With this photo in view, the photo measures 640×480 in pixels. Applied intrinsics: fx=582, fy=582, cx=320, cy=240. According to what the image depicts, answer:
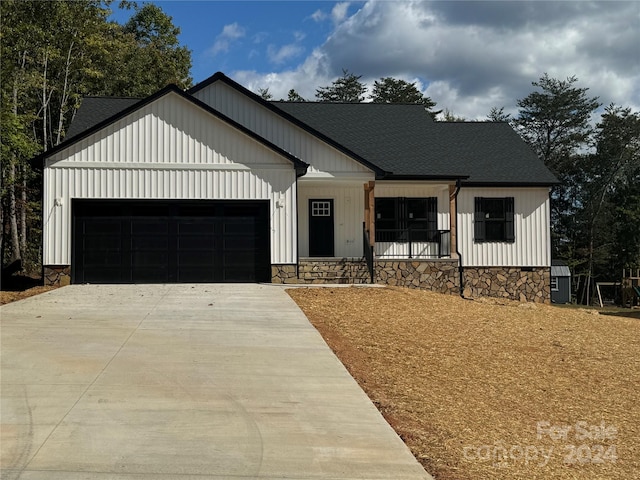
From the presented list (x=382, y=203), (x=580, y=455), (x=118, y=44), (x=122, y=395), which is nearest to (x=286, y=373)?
(x=122, y=395)

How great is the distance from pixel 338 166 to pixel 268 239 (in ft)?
10.9

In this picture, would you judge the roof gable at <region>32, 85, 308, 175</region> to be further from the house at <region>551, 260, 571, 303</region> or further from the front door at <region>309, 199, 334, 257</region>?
the house at <region>551, 260, 571, 303</region>

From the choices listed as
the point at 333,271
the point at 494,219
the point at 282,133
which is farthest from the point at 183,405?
the point at 494,219

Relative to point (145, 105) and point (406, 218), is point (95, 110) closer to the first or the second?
point (145, 105)

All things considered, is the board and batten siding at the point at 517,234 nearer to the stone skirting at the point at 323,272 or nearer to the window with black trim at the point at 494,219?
the window with black trim at the point at 494,219

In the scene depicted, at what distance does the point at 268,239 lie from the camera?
1662 cm

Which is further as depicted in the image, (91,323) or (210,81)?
(210,81)

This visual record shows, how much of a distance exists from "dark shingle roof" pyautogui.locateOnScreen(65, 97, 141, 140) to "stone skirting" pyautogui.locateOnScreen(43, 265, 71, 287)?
5.33 metres

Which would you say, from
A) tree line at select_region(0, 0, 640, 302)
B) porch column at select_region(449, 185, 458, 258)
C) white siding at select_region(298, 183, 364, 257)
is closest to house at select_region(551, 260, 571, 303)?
tree line at select_region(0, 0, 640, 302)

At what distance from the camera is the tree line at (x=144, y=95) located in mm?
23906

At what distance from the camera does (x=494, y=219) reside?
802 inches

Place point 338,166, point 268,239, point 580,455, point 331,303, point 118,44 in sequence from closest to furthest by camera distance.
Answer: point 580,455
point 331,303
point 268,239
point 338,166
point 118,44

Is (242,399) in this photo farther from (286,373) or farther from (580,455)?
(580,455)

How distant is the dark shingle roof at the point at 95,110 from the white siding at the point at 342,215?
698cm
